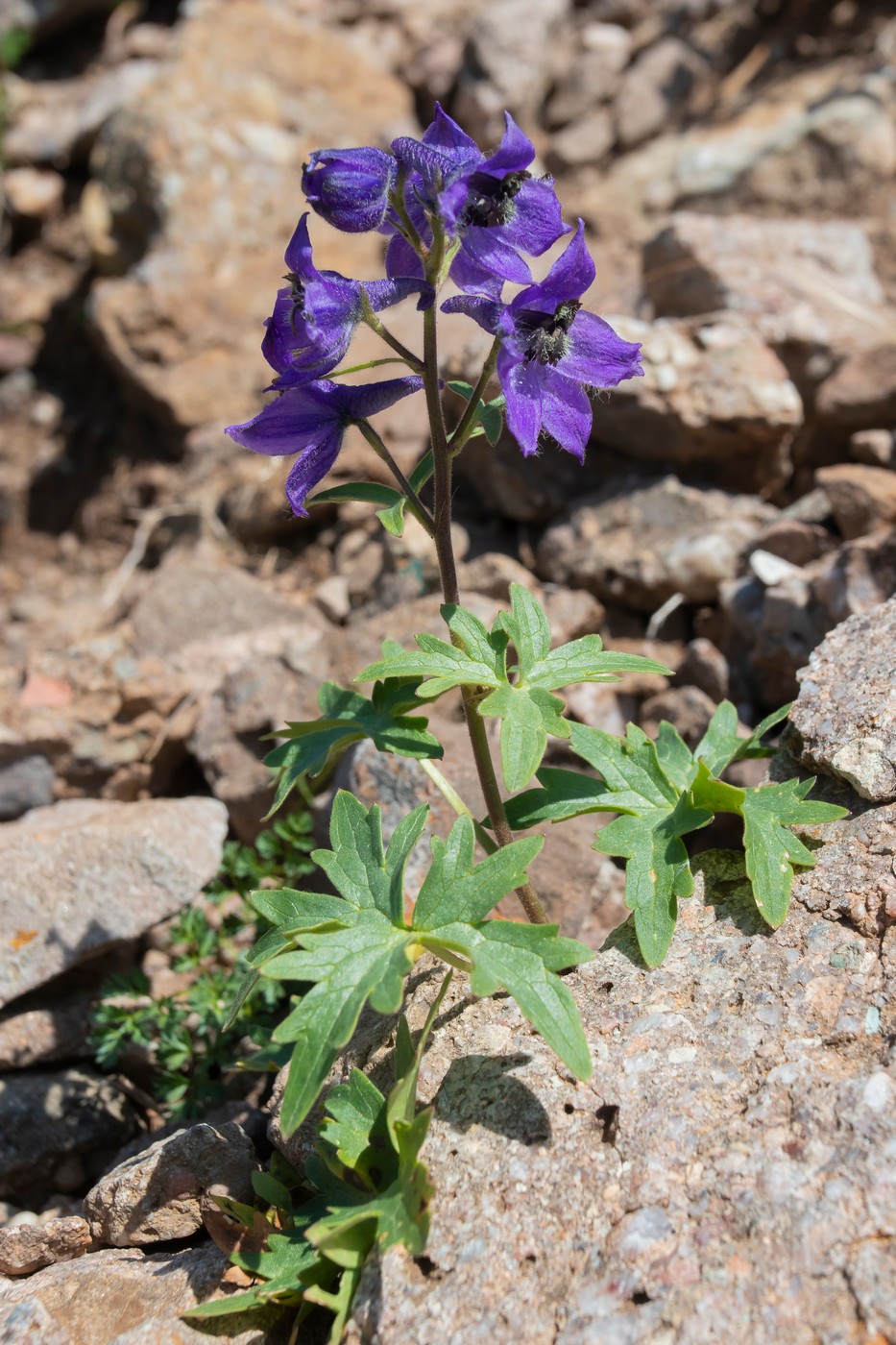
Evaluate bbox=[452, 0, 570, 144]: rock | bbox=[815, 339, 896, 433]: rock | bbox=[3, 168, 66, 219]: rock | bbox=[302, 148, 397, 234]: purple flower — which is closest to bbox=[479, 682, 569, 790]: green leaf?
bbox=[302, 148, 397, 234]: purple flower

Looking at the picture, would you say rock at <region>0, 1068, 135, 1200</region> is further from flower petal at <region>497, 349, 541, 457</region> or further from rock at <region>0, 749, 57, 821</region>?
flower petal at <region>497, 349, 541, 457</region>

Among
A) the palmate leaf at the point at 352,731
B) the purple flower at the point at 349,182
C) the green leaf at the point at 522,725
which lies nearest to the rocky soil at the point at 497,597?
the palmate leaf at the point at 352,731

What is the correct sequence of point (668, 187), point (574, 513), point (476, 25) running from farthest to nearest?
point (476, 25) < point (668, 187) < point (574, 513)

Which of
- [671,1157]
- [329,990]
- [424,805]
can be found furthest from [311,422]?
[671,1157]

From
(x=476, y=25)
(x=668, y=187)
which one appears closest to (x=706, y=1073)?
(x=668, y=187)

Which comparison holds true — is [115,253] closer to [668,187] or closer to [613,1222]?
[668,187]

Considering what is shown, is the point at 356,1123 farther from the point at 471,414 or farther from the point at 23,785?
the point at 23,785

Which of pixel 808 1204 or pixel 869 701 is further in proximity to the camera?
pixel 869 701
